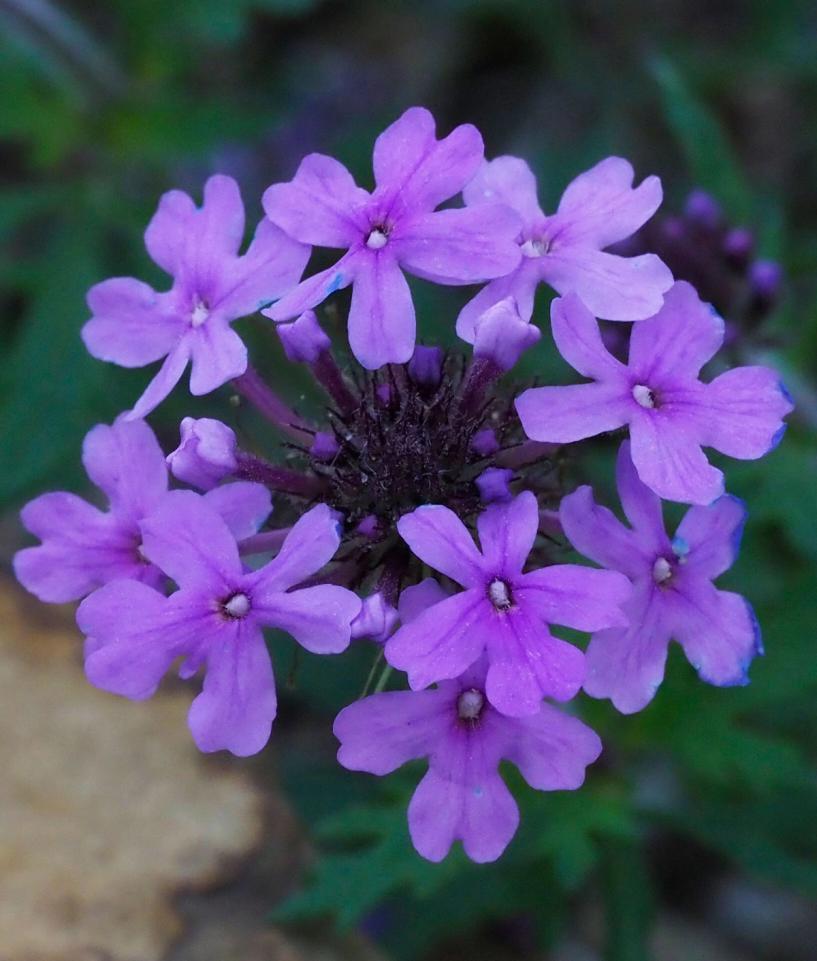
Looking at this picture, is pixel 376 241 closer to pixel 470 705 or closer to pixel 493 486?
pixel 493 486

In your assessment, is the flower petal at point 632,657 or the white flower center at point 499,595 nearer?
the white flower center at point 499,595

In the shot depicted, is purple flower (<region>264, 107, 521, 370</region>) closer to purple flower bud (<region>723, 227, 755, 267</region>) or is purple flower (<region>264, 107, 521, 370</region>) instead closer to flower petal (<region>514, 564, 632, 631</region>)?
flower petal (<region>514, 564, 632, 631</region>)

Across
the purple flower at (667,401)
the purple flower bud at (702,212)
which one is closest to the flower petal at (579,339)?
the purple flower at (667,401)

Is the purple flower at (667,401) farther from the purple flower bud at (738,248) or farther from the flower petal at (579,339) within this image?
the purple flower bud at (738,248)

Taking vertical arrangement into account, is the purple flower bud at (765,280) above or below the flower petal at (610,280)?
below

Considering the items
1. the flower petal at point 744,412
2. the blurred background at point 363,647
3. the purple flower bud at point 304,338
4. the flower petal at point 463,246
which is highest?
the flower petal at point 463,246

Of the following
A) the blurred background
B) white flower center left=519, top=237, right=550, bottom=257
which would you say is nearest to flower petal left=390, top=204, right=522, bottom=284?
white flower center left=519, top=237, right=550, bottom=257

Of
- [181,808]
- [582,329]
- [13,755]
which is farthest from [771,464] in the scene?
[13,755]
